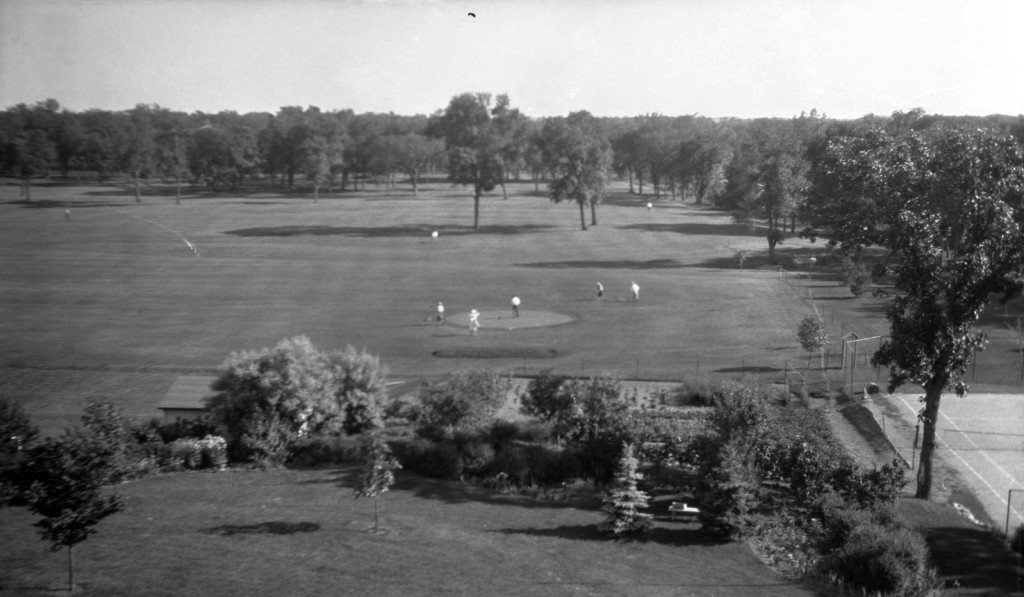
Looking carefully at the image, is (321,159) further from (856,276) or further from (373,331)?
(856,276)

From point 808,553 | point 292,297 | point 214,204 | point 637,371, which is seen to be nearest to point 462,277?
point 292,297

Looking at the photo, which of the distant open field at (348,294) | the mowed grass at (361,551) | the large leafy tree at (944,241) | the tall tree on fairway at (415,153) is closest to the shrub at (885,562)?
the mowed grass at (361,551)

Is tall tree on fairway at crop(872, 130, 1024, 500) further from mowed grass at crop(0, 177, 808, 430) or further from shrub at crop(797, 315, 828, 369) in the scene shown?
mowed grass at crop(0, 177, 808, 430)

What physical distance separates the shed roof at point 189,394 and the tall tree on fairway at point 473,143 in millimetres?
17891

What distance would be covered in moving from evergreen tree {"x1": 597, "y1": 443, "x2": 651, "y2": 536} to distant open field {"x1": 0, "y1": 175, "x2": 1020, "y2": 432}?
9.40 metres

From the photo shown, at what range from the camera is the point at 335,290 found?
32.9 m

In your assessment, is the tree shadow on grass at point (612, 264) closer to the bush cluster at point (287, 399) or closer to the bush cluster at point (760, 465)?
the bush cluster at point (287, 399)

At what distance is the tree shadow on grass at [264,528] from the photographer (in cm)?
1320

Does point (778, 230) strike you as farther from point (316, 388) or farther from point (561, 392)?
point (316, 388)

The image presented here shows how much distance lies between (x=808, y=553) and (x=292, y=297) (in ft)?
76.0

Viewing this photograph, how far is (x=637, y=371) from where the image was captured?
23.1m

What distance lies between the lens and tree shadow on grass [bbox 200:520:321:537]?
13.2 m

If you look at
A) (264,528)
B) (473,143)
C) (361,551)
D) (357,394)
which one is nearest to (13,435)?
(264,528)

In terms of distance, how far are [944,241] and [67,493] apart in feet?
46.3
